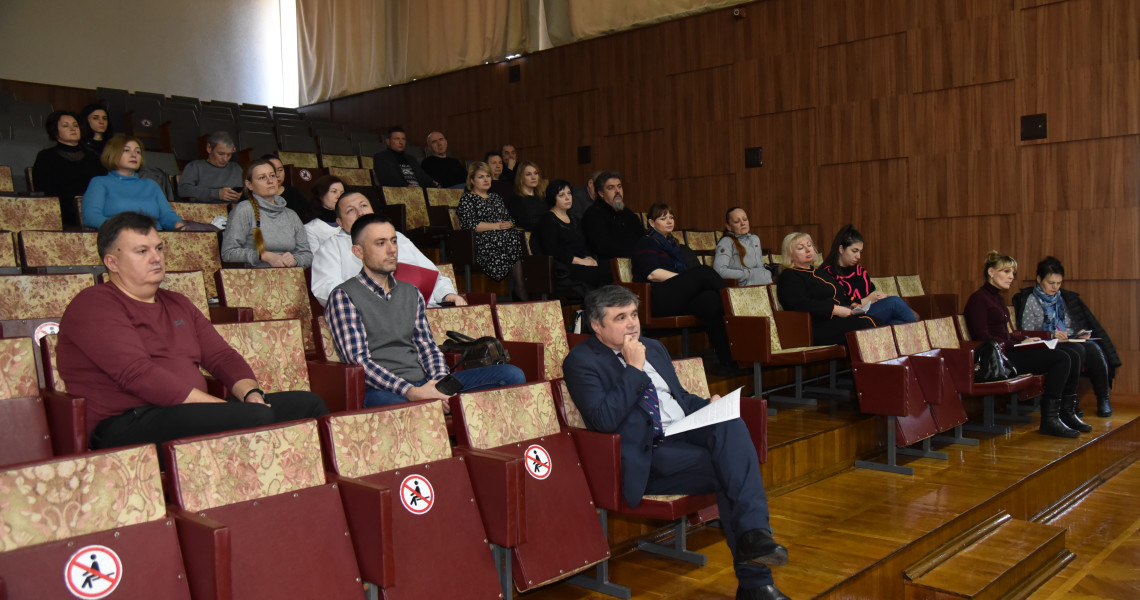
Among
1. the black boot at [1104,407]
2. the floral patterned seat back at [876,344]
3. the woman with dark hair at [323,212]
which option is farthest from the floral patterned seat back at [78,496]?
the black boot at [1104,407]

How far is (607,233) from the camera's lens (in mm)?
4355

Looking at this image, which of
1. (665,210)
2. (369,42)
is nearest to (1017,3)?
(665,210)

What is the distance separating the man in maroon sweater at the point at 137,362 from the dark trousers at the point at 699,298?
83.2 inches

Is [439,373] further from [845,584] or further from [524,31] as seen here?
[524,31]

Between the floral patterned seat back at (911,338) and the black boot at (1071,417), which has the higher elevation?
the floral patterned seat back at (911,338)

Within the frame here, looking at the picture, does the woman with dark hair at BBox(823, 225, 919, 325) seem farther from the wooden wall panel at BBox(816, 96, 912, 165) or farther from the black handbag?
the wooden wall panel at BBox(816, 96, 912, 165)

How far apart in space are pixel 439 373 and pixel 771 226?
12.4 feet

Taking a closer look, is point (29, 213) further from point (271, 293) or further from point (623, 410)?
point (623, 410)

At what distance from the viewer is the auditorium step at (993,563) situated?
7.57ft

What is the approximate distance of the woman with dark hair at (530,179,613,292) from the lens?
4078mm

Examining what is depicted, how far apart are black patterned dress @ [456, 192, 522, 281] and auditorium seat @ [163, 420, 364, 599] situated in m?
2.60

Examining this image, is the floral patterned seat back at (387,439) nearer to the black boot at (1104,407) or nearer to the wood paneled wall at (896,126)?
the black boot at (1104,407)

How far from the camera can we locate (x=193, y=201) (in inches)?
163

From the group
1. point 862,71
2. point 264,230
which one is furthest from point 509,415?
point 862,71
